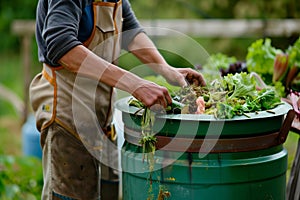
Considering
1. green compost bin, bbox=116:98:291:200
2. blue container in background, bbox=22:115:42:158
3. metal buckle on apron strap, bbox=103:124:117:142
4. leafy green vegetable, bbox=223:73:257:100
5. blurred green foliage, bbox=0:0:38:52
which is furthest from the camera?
blurred green foliage, bbox=0:0:38:52

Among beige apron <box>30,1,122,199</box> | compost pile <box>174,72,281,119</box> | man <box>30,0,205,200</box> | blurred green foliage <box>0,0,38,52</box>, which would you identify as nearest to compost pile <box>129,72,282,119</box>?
compost pile <box>174,72,281,119</box>

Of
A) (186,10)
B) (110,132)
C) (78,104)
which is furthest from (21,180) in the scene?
(186,10)

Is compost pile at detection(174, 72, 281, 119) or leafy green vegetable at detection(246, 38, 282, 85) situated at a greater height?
compost pile at detection(174, 72, 281, 119)

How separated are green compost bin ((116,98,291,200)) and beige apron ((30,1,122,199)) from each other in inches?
16.2

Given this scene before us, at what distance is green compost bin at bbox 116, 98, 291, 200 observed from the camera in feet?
7.79

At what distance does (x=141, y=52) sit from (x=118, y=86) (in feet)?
2.38

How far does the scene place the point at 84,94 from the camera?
283cm

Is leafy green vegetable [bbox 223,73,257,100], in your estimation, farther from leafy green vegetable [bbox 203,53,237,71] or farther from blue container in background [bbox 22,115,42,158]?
blue container in background [bbox 22,115,42,158]

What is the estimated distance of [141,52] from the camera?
314 cm

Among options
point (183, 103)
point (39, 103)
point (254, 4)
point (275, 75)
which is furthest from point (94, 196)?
point (254, 4)

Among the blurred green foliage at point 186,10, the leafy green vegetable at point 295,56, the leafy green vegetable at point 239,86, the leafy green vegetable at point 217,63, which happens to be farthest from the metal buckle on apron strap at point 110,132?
the blurred green foliage at point 186,10

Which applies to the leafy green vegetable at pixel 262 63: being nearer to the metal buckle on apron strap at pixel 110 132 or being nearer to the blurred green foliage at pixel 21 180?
the metal buckle on apron strap at pixel 110 132

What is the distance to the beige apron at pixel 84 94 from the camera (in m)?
2.79

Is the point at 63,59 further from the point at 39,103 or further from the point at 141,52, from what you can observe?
the point at 141,52
